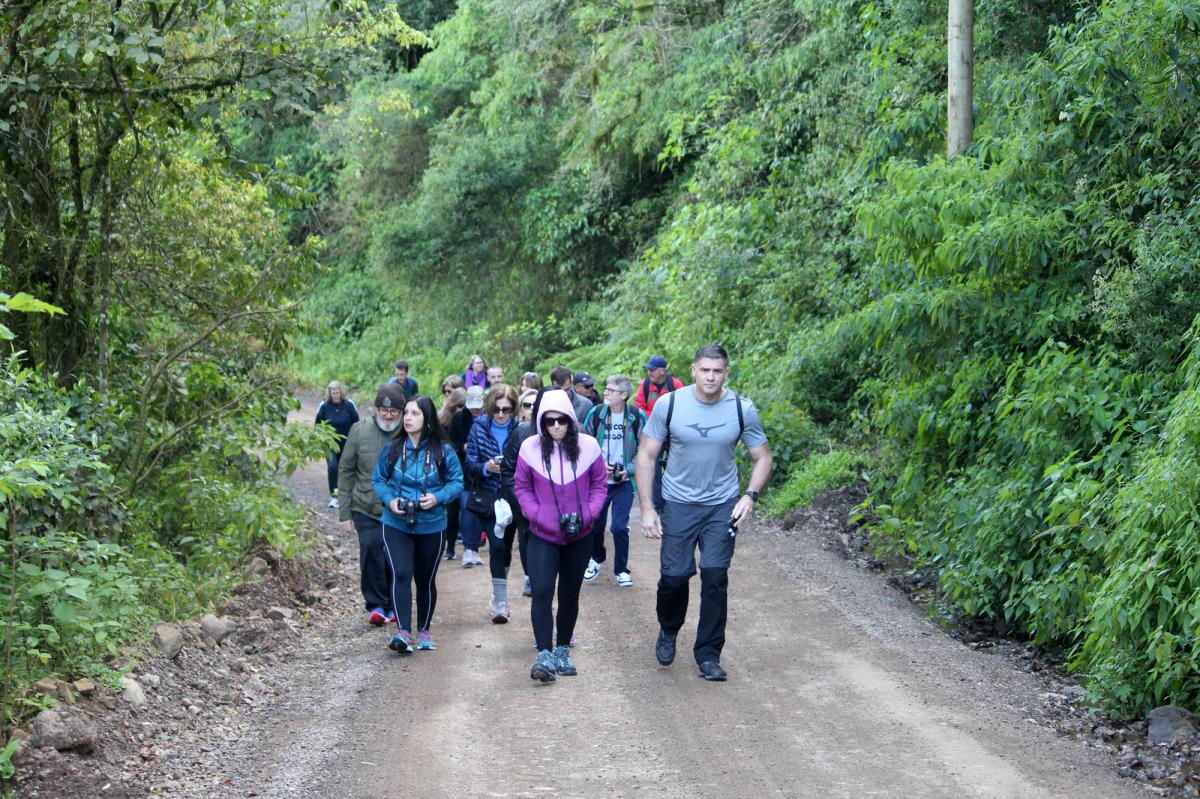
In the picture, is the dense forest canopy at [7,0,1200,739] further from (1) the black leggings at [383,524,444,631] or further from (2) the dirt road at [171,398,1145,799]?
(1) the black leggings at [383,524,444,631]

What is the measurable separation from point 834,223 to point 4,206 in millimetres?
11233

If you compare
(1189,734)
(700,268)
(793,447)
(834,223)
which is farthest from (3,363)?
(700,268)

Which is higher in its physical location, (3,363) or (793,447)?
(3,363)

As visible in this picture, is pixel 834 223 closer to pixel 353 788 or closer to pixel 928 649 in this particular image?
pixel 928 649

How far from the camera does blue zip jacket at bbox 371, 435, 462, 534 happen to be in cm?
888

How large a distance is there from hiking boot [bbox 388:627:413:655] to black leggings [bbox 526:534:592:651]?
4.14 ft

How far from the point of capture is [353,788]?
20.4 feet

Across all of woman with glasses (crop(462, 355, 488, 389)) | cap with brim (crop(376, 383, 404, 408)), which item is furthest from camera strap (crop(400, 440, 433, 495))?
woman with glasses (crop(462, 355, 488, 389))

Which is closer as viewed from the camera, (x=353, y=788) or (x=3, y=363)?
(x=353, y=788)

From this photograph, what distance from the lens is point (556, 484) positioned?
8094mm

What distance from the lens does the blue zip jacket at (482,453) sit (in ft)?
34.0

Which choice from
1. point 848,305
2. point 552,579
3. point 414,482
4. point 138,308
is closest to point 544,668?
point 552,579

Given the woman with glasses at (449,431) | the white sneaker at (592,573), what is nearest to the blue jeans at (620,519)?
the white sneaker at (592,573)

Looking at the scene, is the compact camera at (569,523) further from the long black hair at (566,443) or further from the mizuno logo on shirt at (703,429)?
the mizuno logo on shirt at (703,429)
